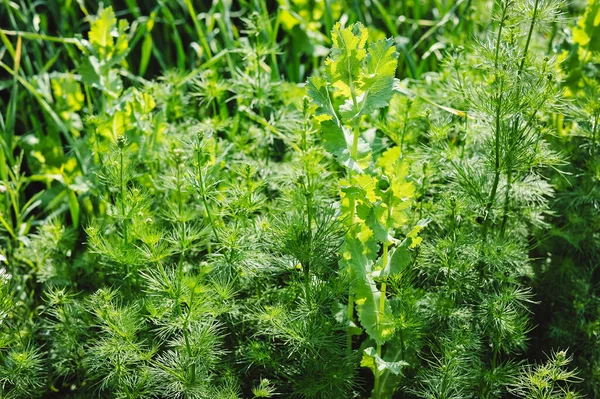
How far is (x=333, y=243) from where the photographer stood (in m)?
2.03

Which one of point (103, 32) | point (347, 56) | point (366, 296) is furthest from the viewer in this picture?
point (103, 32)

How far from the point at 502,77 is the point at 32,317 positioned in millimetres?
1678

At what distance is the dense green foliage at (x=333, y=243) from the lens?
1.91m

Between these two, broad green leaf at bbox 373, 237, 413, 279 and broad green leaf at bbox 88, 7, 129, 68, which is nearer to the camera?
broad green leaf at bbox 373, 237, 413, 279

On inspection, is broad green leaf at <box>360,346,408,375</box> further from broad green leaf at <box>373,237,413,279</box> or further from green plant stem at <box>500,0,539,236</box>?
green plant stem at <box>500,0,539,236</box>

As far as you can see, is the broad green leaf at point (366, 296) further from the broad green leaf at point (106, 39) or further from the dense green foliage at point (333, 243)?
the broad green leaf at point (106, 39)

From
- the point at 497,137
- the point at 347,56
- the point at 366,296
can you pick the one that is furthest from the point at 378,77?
the point at 366,296

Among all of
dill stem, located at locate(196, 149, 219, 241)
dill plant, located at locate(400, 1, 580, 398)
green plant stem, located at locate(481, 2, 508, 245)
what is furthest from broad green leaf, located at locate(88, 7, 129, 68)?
green plant stem, located at locate(481, 2, 508, 245)

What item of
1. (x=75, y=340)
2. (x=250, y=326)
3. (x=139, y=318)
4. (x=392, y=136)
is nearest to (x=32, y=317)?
(x=75, y=340)

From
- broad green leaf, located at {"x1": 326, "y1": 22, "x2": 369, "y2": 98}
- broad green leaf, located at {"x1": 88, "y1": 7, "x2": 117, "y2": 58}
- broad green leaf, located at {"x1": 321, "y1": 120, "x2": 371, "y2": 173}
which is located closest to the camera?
broad green leaf, located at {"x1": 326, "y1": 22, "x2": 369, "y2": 98}

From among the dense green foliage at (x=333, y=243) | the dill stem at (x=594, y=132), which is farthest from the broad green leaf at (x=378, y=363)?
the dill stem at (x=594, y=132)

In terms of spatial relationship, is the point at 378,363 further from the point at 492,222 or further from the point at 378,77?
the point at 378,77

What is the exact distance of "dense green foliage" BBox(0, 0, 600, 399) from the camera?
1.91m

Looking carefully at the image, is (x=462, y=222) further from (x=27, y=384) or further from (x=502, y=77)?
(x=27, y=384)
